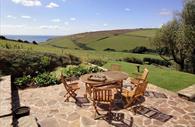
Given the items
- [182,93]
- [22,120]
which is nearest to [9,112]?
[22,120]

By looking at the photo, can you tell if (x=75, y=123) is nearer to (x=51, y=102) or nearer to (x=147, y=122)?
(x=51, y=102)

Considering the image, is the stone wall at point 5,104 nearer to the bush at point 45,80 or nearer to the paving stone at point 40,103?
the paving stone at point 40,103

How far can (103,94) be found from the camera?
7.51 metres

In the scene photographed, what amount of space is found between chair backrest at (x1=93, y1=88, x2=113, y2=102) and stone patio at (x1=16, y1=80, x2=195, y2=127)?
0.68 meters

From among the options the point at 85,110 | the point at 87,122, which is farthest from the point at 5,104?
the point at 87,122

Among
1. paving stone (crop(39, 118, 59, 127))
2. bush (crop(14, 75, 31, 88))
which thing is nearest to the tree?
bush (crop(14, 75, 31, 88))

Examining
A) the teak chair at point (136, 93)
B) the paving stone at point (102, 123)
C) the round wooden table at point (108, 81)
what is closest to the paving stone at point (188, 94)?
the teak chair at point (136, 93)

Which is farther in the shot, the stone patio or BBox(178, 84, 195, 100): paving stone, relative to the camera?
BBox(178, 84, 195, 100): paving stone

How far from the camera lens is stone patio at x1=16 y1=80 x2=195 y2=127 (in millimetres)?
6977

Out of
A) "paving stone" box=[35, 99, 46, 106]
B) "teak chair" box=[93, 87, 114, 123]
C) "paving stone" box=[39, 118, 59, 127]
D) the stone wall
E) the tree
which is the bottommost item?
"paving stone" box=[39, 118, 59, 127]

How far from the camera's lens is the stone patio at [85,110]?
22.9ft

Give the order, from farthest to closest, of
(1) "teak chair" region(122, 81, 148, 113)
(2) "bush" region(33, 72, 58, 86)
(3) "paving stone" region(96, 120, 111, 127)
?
(2) "bush" region(33, 72, 58, 86)
(1) "teak chair" region(122, 81, 148, 113)
(3) "paving stone" region(96, 120, 111, 127)

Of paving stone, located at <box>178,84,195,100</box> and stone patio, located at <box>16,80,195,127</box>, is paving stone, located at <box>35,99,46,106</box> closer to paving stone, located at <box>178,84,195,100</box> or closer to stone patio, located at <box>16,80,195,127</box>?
stone patio, located at <box>16,80,195,127</box>

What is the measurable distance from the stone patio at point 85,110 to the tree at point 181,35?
965 centimetres
